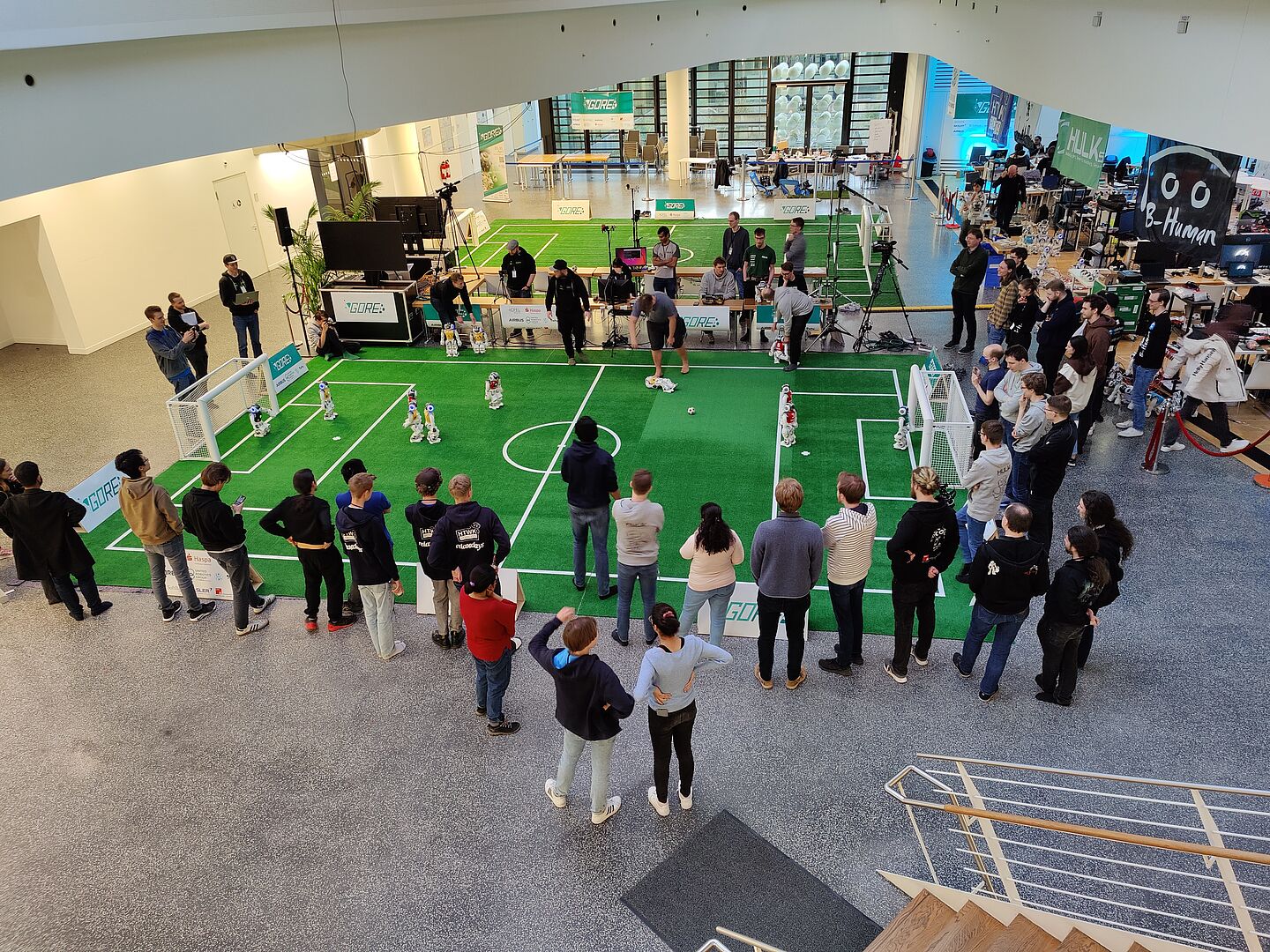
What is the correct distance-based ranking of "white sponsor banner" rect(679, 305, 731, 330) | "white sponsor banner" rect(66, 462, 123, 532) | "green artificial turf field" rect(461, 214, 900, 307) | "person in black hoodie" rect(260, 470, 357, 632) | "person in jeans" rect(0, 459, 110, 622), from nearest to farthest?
"person in black hoodie" rect(260, 470, 357, 632)
"person in jeans" rect(0, 459, 110, 622)
"white sponsor banner" rect(66, 462, 123, 532)
"white sponsor banner" rect(679, 305, 731, 330)
"green artificial turf field" rect(461, 214, 900, 307)

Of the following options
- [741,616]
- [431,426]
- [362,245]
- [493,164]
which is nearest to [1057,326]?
[741,616]

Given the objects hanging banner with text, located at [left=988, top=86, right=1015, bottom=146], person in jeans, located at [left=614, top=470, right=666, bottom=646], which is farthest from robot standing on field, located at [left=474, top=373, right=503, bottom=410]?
hanging banner with text, located at [left=988, top=86, right=1015, bottom=146]

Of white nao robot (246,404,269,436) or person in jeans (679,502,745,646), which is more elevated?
person in jeans (679,502,745,646)

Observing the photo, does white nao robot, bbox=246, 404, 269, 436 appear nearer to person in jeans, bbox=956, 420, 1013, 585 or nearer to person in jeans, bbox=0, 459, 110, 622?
person in jeans, bbox=0, 459, 110, 622

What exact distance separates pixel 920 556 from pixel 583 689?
2.70 meters

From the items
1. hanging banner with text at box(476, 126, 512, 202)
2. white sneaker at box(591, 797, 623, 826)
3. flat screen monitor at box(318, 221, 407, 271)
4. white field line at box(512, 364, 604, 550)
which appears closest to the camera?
white sneaker at box(591, 797, 623, 826)

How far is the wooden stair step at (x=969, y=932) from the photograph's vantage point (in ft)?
13.4

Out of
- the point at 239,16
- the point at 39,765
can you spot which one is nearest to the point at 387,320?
the point at 239,16

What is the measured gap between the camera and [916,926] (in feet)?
14.5

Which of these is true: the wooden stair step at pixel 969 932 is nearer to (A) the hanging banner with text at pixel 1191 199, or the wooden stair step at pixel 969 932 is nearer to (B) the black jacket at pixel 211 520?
(B) the black jacket at pixel 211 520

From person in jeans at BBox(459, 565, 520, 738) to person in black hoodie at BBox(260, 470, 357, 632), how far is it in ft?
5.84

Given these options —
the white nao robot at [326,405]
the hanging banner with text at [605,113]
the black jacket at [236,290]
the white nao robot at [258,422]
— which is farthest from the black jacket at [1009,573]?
the hanging banner with text at [605,113]

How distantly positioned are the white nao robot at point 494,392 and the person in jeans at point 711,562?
5786 mm

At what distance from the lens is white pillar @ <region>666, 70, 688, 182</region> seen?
24.1m
